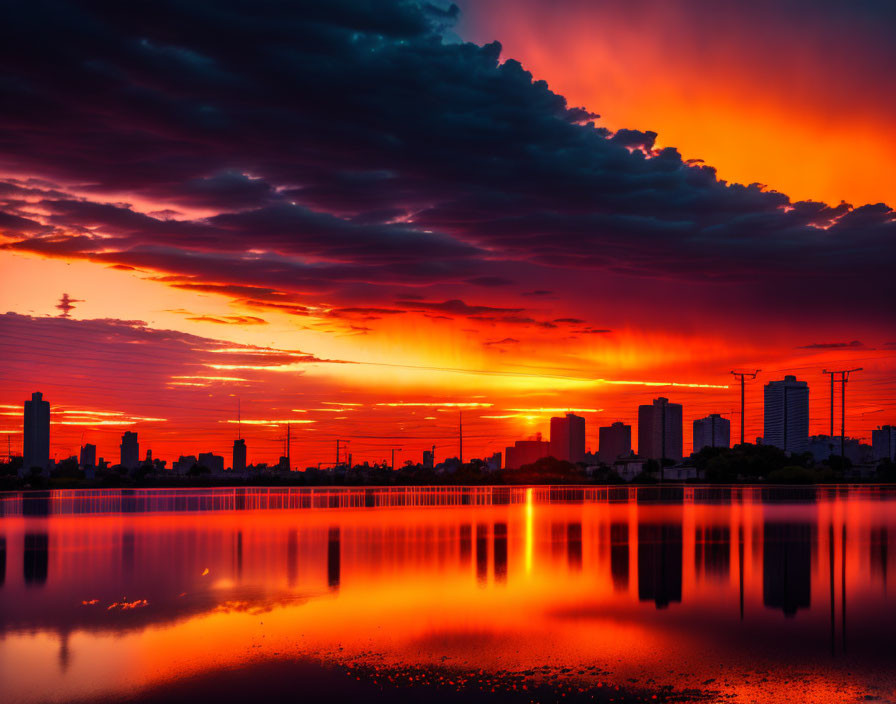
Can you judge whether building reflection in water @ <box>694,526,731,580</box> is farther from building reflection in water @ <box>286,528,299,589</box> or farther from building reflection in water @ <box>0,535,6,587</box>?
building reflection in water @ <box>0,535,6,587</box>

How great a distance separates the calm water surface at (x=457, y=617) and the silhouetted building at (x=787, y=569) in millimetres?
183

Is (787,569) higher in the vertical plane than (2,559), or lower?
higher

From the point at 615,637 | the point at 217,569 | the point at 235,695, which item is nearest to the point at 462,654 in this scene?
the point at 615,637

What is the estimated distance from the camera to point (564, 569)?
42.8 m

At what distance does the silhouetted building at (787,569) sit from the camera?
33.2 metres

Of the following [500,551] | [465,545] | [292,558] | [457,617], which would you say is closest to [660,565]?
[500,551]

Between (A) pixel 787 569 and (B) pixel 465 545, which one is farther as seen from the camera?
(B) pixel 465 545

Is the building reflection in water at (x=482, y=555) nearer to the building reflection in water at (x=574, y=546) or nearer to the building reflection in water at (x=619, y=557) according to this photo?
the building reflection in water at (x=574, y=546)

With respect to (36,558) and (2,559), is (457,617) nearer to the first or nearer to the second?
(36,558)

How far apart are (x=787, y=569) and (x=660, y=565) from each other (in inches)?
228

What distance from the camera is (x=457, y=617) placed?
1180 inches

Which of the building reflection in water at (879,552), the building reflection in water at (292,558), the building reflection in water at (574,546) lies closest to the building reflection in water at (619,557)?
the building reflection in water at (574,546)

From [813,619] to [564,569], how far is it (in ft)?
48.7

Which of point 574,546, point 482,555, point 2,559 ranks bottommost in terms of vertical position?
point 2,559
